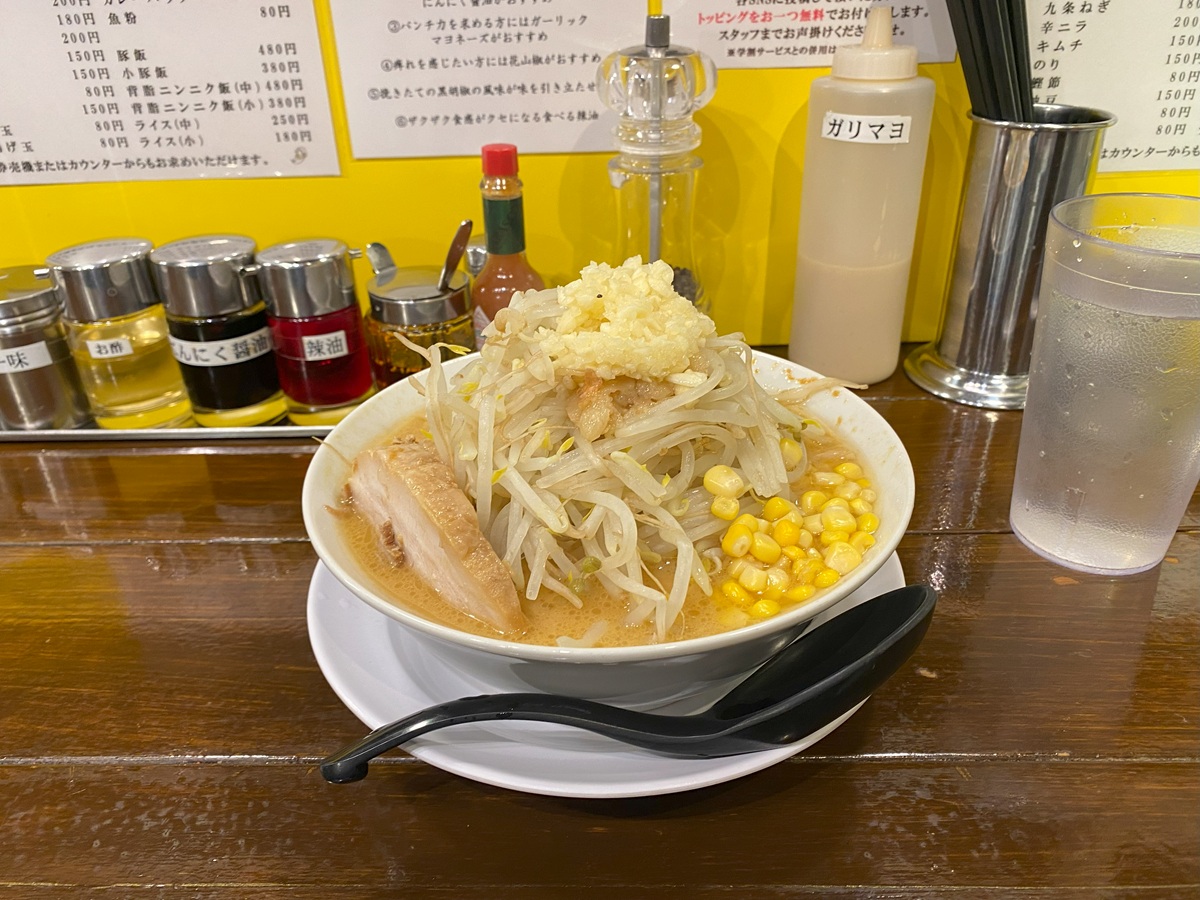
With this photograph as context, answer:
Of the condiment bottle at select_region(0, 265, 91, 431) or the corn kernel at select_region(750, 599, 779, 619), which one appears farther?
the condiment bottle at select_region(0, 265, 91, 431)

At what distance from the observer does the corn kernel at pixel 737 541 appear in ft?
3.43

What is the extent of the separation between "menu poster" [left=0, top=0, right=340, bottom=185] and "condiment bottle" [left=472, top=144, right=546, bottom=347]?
448mm

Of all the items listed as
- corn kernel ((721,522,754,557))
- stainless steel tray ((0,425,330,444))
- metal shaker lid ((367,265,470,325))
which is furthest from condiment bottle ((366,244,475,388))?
corn kernel ((721,522,754,557))

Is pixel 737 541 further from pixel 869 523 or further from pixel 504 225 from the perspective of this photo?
pixel 504 225

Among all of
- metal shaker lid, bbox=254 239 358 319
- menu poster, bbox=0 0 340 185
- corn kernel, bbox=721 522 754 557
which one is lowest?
corn kernel, bbox=721 522 754 557

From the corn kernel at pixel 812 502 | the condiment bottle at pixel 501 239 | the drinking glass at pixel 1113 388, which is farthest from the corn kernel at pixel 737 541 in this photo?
the condiment bottle at pixel 501 239

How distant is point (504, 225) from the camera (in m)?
1.66

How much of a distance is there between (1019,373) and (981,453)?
1.01 ft

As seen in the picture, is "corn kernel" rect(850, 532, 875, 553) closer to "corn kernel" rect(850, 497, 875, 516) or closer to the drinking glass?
"corn kernel" rect(850, 497, 875, 516)

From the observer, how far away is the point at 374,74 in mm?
1754

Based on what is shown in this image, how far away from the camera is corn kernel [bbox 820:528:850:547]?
41.1 inches

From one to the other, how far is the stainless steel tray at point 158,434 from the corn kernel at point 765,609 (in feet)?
→ 3.59

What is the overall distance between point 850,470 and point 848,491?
0.20ft

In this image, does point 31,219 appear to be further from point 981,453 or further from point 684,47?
point 981,453
